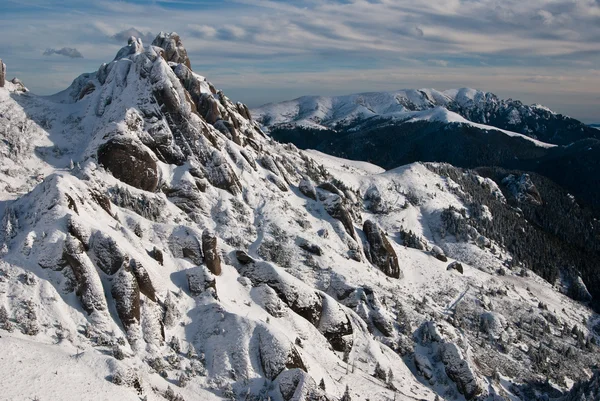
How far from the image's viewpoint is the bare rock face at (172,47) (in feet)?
342

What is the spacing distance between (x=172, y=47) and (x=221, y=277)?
73.2m

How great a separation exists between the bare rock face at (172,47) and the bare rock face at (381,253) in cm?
6383

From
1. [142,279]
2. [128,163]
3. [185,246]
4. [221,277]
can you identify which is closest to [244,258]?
[221,277]

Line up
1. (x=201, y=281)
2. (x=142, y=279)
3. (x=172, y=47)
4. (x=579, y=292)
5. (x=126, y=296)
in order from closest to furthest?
1. (x=126, y=296)
2. (x=142, y=279)
3. (x=201, y=281)
4. (x=172, y=47)
5. (x=579, y=292)

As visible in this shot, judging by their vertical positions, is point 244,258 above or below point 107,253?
below

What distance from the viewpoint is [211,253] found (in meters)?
54.4

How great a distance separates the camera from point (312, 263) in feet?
237

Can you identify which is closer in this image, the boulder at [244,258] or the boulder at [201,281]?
the boulder at [201,281]

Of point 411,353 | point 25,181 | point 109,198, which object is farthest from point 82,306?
point 411,353

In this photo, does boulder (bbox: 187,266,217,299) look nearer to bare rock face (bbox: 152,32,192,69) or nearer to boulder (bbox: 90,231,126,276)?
boulder (bbox: 90,231,126,276)

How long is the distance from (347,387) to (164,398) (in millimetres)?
16656

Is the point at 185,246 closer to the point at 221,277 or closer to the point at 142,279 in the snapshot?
the point at 221,277

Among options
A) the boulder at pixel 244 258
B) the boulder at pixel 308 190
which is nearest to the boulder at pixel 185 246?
the boulder at pixel 244 258

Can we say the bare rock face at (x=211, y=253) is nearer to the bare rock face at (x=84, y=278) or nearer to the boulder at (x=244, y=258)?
the boulder at (x=244, y=258)
